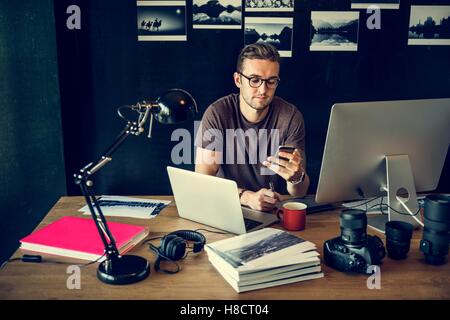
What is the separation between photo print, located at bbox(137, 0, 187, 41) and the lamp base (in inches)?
66.5

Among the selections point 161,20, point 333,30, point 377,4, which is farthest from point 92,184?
point 377,4

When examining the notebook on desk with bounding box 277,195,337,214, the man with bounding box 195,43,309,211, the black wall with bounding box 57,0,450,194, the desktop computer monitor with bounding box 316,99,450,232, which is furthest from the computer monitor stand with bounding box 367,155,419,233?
the black wall with bounding box 57,0,450,194

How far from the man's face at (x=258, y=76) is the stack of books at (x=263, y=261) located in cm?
95

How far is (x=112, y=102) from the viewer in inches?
112

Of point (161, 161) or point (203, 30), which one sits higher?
point (203, 30)

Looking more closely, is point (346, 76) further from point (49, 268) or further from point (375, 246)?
point (49, 268)

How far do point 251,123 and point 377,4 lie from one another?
3.63 feet

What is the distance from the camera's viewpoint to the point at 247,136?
2.43 meters

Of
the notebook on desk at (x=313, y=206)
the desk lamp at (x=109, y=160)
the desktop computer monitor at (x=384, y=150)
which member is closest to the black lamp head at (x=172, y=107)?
Result: the desk lamp at (x=109, y=160)

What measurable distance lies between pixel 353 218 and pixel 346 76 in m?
1.63

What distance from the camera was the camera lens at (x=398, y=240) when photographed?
148 cm

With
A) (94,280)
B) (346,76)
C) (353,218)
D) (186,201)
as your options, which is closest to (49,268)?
(94,280)

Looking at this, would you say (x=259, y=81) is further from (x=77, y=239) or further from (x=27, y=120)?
(x=27, y=120)

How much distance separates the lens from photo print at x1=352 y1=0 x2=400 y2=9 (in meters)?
2.76
